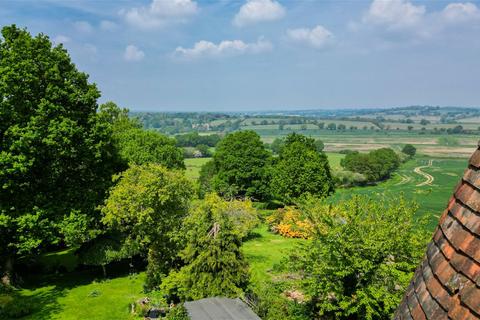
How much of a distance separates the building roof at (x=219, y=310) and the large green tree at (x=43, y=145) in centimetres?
1164

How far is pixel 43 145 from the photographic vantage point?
25281 millimetres

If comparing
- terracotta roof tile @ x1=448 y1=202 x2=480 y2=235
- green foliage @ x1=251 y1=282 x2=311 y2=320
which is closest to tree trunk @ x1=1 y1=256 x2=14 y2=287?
green foliage @ x1=251 y1=282 x2=311 y2=320

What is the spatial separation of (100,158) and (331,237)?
59.2 ft

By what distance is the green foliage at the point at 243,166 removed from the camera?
5456cm


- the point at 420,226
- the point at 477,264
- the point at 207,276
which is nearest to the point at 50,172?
the point at 207,276

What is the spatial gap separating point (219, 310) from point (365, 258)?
710 cm

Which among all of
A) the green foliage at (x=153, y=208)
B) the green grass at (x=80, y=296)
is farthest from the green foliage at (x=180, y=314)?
the green foliage at (x=153, y=208)

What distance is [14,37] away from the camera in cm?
2562

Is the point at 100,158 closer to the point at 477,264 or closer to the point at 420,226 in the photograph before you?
the point at 420,226

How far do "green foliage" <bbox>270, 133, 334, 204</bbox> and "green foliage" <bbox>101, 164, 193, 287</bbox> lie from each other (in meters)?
24.1

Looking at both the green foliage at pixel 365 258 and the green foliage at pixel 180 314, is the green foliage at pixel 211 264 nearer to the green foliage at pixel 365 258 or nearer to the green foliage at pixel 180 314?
the green foliage at pixel 180 314

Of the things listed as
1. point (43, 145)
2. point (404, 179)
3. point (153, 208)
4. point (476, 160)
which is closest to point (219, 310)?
point (153, 208)

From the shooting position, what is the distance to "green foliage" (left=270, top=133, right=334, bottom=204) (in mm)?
49156

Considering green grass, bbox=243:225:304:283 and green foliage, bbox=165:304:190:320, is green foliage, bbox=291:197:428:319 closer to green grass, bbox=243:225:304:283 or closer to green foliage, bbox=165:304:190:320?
green foliage, bbox=165:304:190:320
